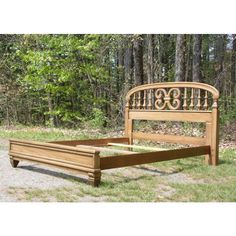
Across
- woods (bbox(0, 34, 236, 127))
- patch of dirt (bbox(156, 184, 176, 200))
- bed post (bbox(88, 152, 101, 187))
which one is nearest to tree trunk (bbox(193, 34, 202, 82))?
woods (bbox(0, 34, 236, 127))

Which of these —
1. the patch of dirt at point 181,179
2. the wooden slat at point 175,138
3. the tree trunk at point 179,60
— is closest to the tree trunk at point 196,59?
the tree trunk at point 179,60

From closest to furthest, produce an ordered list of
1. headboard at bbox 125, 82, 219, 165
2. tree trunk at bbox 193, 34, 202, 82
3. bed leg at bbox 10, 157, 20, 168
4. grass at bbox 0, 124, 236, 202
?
grass at bbox 0, 124, 236, 202
bed leg at bbox 10, 157, 20, 168
headboard at bbox 125, 82, 219, 165
tree trunk at bbox 193, 34, 202, 82

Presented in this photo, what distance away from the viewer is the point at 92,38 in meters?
12.8

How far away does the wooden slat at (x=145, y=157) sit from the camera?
463 centimetres

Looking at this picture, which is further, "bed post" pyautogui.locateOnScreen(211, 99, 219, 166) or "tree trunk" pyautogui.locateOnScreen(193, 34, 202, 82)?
"tree trunk" pyautogui.locateOnScreen(193, 34, 202, 82)

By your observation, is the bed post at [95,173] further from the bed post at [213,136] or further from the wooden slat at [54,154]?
the bed post at [213,136]

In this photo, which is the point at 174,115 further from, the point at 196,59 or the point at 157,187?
the point at 196,59

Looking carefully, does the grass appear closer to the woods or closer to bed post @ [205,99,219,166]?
bed post @ [205,99,219,166]

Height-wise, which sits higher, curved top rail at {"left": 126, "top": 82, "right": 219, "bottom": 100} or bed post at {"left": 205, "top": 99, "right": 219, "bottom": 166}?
curved top rail at {"left": 126, "top": 82, "right": 219, "bottom": 100}

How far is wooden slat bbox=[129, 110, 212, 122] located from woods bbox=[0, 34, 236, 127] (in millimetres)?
3243

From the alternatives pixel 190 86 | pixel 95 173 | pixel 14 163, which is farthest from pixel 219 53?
pixel 95 173

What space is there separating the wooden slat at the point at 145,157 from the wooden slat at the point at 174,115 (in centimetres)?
52

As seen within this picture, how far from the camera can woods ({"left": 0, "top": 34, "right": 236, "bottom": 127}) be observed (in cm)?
1223

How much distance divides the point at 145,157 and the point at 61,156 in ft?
3.67
